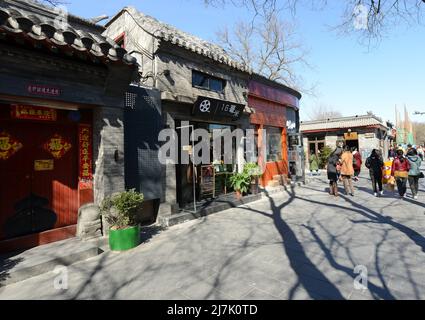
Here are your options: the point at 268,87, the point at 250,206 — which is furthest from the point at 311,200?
the point at 268,87

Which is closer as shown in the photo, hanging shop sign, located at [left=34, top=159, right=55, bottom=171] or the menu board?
hanging shop sign, located at [left=34, top=159, right=55, bottom=171]

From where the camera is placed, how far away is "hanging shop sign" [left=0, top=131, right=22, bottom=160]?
5.09 m

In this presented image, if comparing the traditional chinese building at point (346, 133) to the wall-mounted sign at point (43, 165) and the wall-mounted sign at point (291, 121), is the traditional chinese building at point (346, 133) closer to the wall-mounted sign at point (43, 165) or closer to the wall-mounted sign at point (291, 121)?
the wall-mounted sign at point (291, 121)

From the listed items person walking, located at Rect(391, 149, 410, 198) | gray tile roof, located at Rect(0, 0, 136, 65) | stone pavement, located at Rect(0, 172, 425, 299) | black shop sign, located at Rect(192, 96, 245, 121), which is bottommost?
stone pavement, located at Rect(0, 172, 425, 299)

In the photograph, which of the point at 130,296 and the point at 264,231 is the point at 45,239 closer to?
the point at 130,296

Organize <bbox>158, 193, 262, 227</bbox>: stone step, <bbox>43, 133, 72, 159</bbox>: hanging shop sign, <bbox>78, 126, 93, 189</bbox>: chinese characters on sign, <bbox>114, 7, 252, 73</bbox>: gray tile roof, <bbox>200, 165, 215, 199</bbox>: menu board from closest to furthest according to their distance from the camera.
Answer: <bbox>43, 133, 72, 159</bbox>: hanging shop sign < <bbox>78, 126, 93, 189</bbox>: chinese characters on sign < <bbox>158, 193, 262, 227</bbox>: stone step < <bbox>114, 7, 252, 73</bbox>: gray tile roof < <bbox>200, 165, 215, 199</bbox>: menu board

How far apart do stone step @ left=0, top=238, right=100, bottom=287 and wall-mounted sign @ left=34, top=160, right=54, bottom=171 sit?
1.55m

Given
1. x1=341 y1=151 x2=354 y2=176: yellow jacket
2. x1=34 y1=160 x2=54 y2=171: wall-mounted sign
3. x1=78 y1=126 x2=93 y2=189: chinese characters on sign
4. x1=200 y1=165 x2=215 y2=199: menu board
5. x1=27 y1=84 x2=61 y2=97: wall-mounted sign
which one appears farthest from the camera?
x1=341 y1=151 x2=354 y2=176: yellow jacket

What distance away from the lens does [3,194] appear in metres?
5.10

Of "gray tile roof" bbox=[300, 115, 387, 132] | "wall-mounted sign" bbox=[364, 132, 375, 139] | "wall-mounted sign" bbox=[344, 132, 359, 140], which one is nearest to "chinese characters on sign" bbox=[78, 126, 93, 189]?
"gray tile roof" bbox=[300, 115, 387, 132]

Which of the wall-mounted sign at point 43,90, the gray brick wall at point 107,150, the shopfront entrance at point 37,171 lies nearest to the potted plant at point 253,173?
the gray brick wall at point 107,150

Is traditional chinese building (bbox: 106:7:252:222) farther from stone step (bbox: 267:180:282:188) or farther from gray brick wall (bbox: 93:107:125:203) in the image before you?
stone step (bbox: 267:180:282:188)

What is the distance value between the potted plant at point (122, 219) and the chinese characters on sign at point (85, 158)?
3.03ft

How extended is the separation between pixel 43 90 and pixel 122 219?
284 centimetres
